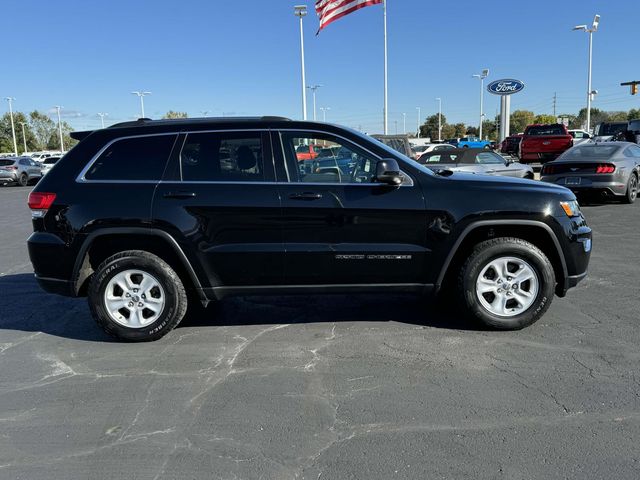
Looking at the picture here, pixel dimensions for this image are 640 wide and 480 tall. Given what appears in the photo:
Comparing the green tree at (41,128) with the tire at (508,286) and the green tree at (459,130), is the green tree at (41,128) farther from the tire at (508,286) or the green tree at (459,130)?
the tire at (508,286)

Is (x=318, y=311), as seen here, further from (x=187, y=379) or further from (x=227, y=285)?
(x=187, y=379)

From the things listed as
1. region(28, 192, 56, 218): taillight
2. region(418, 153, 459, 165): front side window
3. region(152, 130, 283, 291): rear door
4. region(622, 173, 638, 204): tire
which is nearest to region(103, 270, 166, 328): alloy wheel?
region(152, 130, 283, 291): rear door

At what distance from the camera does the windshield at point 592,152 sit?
12.3 metres

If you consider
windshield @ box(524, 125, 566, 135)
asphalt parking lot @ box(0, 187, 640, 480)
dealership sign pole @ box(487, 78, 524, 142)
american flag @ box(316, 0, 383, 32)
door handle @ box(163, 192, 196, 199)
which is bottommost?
asphalt parking lot @ box(0, 187, 640, 480)

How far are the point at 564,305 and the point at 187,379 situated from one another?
377 cm

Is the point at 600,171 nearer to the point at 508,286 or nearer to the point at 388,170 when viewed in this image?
the point at 508,286

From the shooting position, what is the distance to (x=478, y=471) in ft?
9.02

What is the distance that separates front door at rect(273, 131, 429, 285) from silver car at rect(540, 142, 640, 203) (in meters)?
8.98

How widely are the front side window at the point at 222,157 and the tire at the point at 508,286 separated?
2.00 meters

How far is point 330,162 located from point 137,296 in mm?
2050

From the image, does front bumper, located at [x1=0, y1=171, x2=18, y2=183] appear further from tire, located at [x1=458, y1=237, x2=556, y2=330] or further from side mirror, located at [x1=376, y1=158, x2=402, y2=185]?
tire, located at [x1=458, y1=237, x2=556, y2=330]

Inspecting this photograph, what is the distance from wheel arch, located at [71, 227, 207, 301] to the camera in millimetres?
4531

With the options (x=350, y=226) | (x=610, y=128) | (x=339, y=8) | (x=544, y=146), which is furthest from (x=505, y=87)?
(x=350, y=226)

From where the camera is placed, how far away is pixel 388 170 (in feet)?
14.3
